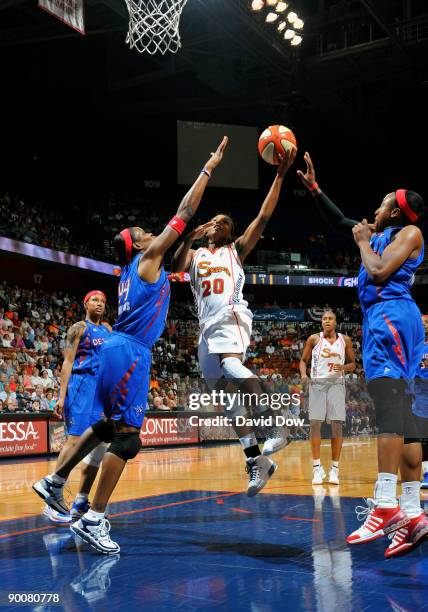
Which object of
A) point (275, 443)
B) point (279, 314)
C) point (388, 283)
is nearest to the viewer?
point (388, 283)

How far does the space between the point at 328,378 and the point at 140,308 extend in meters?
5.44

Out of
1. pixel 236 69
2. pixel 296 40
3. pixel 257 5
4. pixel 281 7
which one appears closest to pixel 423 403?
pixel 257 5

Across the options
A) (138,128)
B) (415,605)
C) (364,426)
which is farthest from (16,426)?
(138,128)

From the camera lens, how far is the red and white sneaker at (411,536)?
13.4 feet

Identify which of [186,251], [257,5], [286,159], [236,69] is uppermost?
[236,69]

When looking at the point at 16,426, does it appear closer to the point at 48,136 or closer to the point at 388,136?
the point at 48,136

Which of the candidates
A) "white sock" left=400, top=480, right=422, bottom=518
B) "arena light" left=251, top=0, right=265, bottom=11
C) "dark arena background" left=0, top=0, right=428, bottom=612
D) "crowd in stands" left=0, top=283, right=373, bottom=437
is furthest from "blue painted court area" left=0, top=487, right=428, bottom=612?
"arena light" left=251, top=0, right=265, bottom=11

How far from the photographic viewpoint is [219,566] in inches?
168

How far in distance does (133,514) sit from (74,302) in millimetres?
19686

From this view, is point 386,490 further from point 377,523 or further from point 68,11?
point 68,11

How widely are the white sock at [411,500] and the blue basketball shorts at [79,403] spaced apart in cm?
315

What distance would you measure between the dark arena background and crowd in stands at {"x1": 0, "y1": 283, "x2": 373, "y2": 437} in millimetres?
84

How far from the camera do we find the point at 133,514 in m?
6.56

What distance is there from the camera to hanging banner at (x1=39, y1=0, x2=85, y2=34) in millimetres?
12352
